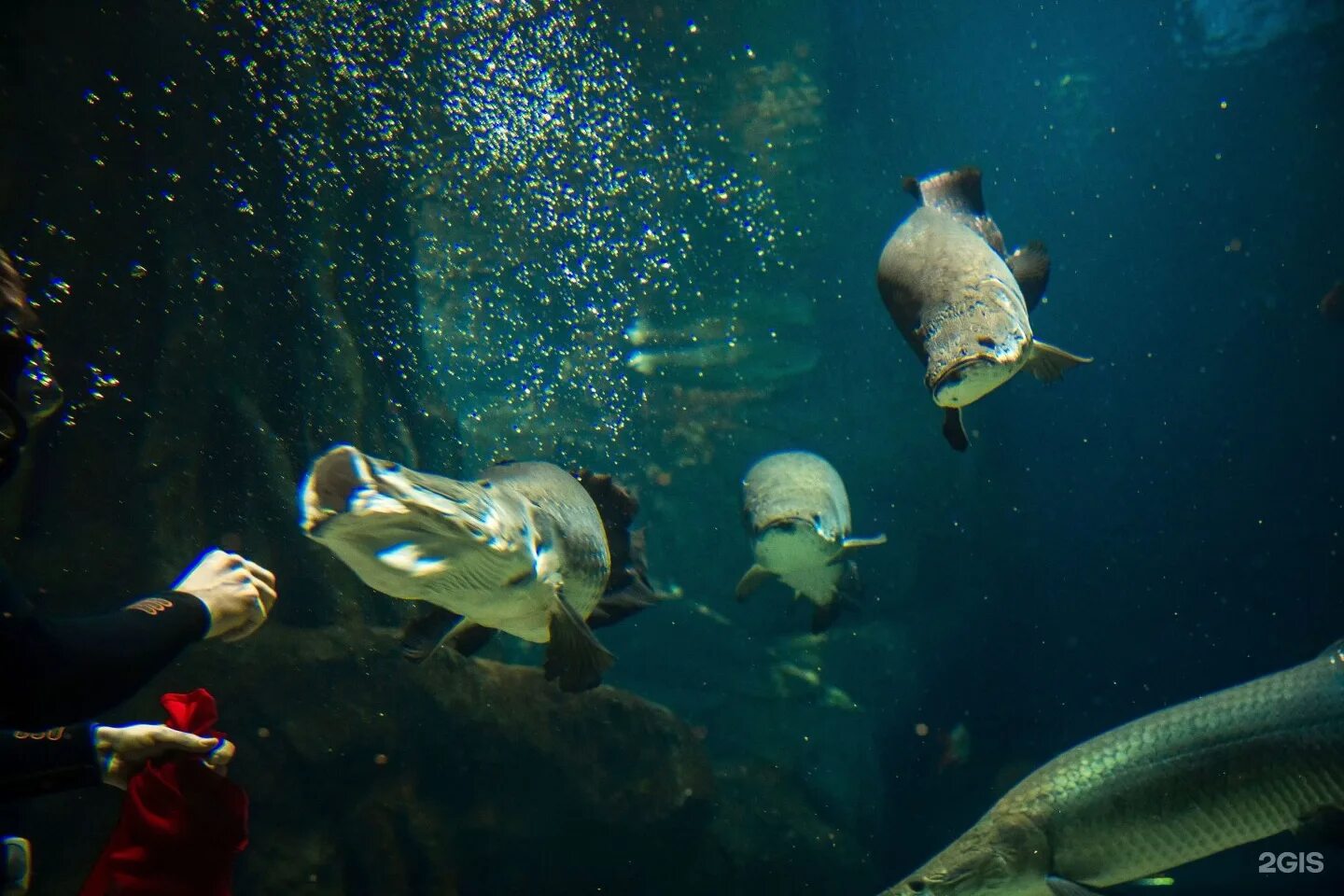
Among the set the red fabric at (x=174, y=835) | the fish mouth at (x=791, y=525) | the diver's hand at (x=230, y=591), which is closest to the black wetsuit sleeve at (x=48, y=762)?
the red fabric at (x=174, y=835)

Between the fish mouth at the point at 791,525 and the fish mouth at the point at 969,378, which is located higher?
the fish mouth at the point at 791,525

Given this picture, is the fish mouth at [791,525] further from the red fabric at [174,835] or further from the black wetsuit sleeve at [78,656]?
the red fabric at [174,835]

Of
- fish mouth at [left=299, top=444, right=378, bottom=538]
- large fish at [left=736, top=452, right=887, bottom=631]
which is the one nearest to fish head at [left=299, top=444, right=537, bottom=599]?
fish mouth at [left=299, top=444, right=378, bottom=538]

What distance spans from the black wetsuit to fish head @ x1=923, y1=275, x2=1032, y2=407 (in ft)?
10.2

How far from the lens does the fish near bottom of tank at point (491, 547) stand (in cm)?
221

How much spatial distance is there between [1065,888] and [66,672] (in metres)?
4.59

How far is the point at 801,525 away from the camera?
662 cm

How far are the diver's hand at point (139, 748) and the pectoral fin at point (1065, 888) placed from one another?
4144 millimetres

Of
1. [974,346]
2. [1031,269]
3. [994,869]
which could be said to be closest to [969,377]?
[974,346]

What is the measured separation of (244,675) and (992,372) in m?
5.83

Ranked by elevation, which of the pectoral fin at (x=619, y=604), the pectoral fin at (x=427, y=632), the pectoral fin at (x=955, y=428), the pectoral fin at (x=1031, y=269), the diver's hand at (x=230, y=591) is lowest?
the diver's hand at (x=230, y=591)

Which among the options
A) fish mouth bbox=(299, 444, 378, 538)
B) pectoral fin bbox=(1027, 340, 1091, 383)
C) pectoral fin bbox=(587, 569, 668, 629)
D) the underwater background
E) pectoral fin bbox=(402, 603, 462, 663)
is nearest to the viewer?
fish mouth bbox=(299, 444, 378, 538)

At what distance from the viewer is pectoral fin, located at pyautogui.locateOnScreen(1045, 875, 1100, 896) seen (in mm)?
3623

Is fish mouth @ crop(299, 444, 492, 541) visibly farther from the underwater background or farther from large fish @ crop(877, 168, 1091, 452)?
the underwater background
